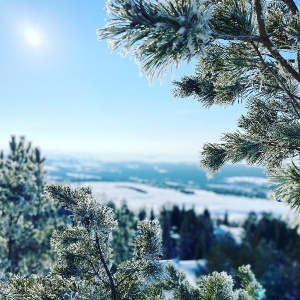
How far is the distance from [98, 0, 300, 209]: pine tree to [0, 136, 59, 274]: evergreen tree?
8.18m

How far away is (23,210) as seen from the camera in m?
11.8

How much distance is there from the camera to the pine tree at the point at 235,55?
2119mm

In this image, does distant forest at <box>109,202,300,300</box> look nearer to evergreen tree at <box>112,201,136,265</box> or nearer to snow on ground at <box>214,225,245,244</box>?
evergreen tree at <box>112,201,136,265</box>

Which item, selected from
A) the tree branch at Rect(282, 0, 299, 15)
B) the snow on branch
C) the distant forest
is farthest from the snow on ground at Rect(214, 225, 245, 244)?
the snow on branch

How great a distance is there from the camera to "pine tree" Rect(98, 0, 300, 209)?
2.12 meters

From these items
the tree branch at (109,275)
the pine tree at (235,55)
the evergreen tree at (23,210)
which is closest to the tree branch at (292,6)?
the pine tree at (235,55)

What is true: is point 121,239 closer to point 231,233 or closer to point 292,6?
point 292,6

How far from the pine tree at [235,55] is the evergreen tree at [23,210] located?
818cm

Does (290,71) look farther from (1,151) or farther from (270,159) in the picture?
(1,151)

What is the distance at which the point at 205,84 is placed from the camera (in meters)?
4.23

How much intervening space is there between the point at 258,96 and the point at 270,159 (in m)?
0.79

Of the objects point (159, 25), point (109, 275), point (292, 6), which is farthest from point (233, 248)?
point (159, 25)

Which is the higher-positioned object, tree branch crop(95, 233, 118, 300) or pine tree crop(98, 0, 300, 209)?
pine tree crop(98, 0, 300, 209)

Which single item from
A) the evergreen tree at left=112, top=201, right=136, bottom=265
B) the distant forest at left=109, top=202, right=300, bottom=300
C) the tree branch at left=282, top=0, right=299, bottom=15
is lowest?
the distant forest at left=109, top=202, right=300, bottom=300
